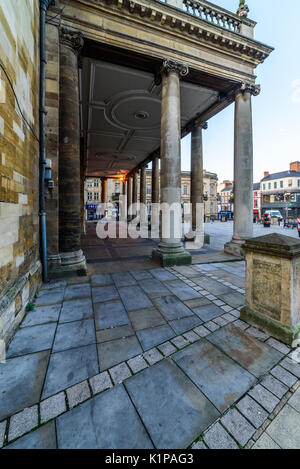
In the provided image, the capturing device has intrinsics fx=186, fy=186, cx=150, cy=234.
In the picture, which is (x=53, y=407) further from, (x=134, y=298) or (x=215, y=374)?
(x=134, y=298)

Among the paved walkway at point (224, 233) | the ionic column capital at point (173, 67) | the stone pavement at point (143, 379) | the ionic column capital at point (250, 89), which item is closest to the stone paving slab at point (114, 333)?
the stone pavement at point (143, 379)

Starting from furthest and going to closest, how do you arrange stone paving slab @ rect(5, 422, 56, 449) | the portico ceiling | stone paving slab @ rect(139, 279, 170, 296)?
the portico ceiling, stone paving slab @ rect(139, 279, 170, 296), stone paving slab @ rect(5, 422, 56, 449)

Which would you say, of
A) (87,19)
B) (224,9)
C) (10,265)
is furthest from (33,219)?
(224,9)

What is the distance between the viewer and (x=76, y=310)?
131 inches

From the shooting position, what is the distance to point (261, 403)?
5.59 ft

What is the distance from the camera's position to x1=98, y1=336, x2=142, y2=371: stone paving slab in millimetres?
2179

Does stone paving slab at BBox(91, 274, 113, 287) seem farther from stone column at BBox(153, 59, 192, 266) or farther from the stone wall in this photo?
stone column at BBox(153, 59, 192, 266)

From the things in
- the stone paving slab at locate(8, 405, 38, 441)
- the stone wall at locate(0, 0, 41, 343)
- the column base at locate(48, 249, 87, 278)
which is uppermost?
the stone wall at locate(0, 0, 41, 343)

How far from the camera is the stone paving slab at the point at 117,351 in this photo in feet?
7.15

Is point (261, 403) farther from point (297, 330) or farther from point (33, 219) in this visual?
point (33, 219)

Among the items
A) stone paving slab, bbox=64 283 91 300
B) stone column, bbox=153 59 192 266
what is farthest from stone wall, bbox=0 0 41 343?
stone column, bbox=153 59 192 266

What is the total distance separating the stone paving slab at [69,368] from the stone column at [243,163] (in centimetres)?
663

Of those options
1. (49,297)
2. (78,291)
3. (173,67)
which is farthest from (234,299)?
(173,67)

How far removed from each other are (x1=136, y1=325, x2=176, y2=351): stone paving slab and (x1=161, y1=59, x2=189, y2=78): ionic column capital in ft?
25.0
